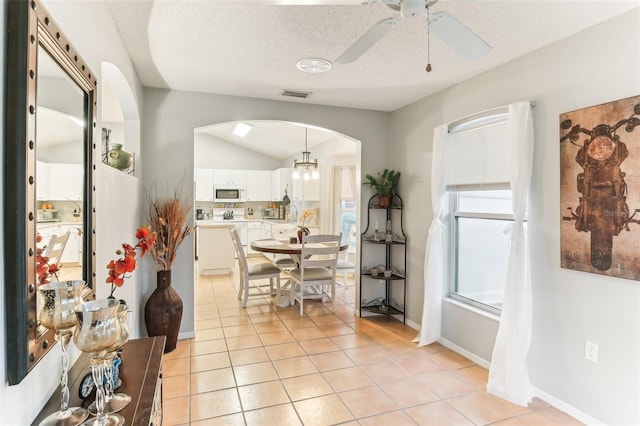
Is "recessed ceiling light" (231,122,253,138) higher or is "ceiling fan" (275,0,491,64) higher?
"recessed ceiling light" (231,122,253,138)

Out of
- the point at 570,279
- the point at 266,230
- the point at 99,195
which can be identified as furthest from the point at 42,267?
the point at 266,230

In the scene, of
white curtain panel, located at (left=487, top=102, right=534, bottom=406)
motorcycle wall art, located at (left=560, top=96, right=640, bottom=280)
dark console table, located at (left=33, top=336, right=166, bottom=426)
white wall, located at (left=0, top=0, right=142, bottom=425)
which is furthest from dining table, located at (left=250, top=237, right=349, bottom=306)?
motorcycle wall art, located at (left=560, top=96, right=640, bottom=280)

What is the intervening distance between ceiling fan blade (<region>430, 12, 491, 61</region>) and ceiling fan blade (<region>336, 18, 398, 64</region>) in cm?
20

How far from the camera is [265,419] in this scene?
225 centimetres

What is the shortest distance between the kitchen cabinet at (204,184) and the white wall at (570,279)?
22.0 ft

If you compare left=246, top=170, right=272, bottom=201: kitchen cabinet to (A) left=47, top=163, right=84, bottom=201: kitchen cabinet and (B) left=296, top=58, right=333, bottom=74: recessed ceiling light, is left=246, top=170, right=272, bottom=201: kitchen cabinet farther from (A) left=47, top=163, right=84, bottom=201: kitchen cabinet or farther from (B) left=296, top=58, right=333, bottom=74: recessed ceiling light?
(A) left=47, top=163, right=84, bottom=201: kitchen cabinet

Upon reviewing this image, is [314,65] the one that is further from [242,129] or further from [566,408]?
[242,129]

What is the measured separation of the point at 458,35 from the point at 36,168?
182 cm

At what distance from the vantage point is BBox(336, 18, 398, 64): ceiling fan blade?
1.68m

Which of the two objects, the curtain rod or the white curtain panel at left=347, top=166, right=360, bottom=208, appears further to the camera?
the white curtain panel at left=347, top=166, right=360, bottom=208

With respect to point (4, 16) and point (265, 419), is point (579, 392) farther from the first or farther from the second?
point (4, 16)

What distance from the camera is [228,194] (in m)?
8.68

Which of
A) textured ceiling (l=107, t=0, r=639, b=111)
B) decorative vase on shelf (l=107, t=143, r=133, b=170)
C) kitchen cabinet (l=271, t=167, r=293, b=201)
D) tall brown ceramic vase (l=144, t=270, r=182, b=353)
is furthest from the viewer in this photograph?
kitchen cabinet (l=271, t=167, r=293, b=201)

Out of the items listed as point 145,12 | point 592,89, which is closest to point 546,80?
point 592,89
